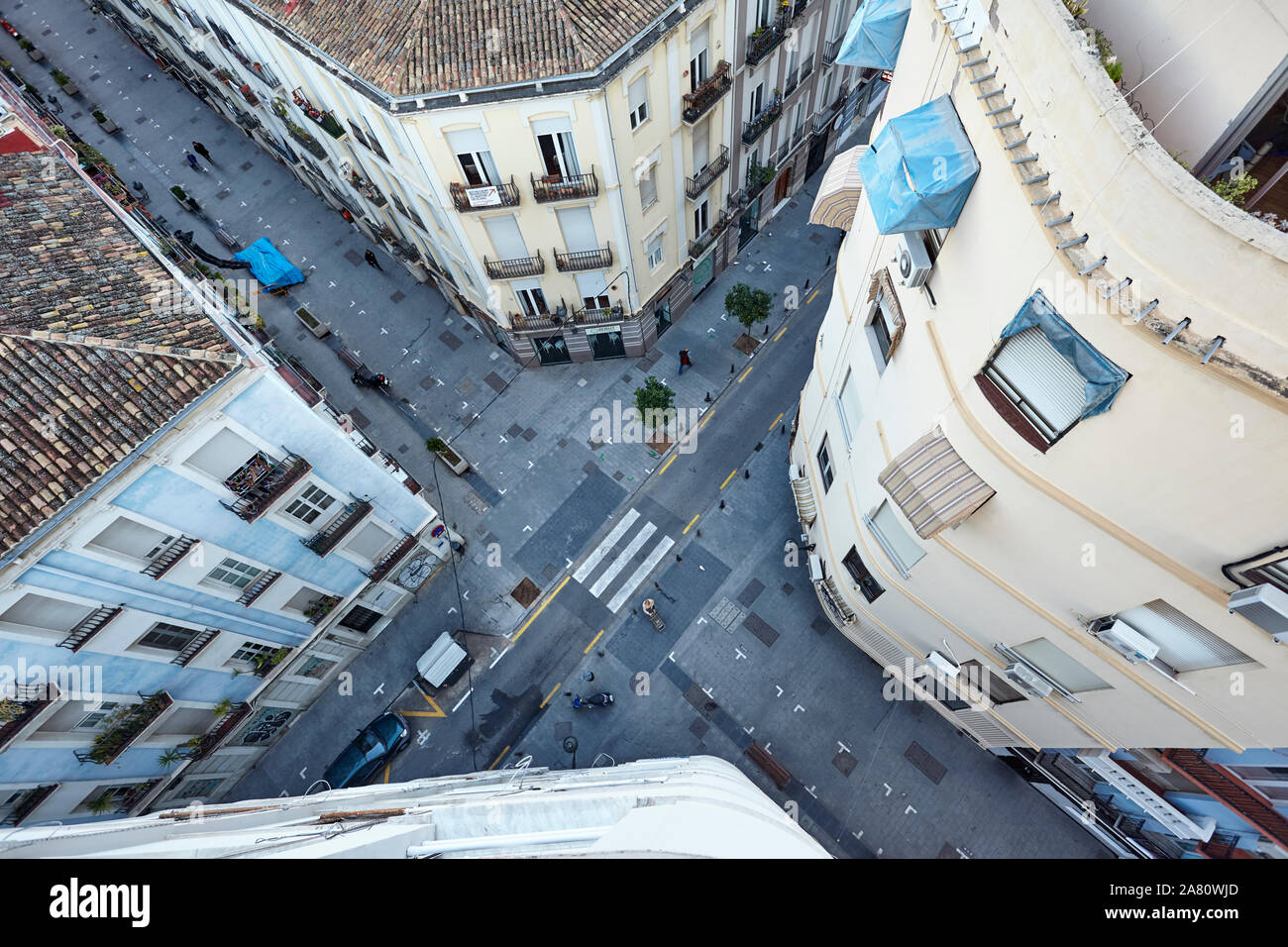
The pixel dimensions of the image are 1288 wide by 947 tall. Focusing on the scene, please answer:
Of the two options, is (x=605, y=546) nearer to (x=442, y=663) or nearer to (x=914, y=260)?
(x=442, y=663)

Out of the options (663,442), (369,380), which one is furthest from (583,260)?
(369,380)

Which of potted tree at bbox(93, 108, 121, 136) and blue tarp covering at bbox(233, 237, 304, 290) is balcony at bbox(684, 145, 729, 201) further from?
potted tree at bbox(93, 108, 121, 136)

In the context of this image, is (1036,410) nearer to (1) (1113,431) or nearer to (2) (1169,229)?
(1) (1113,431)

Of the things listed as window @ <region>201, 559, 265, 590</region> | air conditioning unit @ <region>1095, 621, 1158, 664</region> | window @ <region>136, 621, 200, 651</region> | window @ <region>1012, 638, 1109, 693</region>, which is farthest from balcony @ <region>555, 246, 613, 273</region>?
air conditioning unit @ <region>1095, 621, 1158, 664</region>

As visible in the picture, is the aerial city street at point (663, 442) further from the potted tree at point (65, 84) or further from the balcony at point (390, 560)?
the potted tree at point (65, 84)

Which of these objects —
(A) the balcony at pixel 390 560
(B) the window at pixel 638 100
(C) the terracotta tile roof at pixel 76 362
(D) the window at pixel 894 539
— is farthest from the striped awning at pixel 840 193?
(A) the balcony at pixel 390 560
